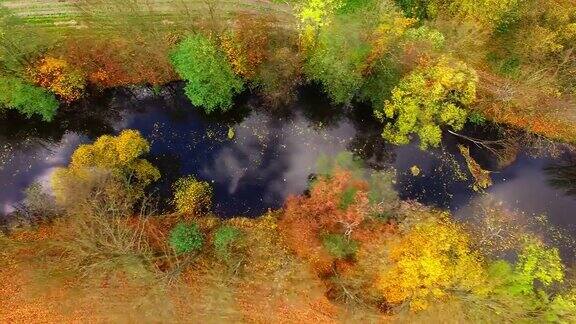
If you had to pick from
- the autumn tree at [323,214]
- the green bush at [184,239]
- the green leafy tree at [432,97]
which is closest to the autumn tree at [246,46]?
the autumn tree at [323,214]

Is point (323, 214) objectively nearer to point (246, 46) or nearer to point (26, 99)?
point (246, 46)

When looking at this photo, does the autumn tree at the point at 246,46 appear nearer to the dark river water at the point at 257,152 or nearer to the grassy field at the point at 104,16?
the grassy field at the point at 104,16

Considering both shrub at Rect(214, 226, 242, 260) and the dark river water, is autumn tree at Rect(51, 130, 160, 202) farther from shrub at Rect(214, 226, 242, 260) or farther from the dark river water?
shrub at Rect(214, 226, 242, 260)

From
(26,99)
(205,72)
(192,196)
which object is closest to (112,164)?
(192,196)

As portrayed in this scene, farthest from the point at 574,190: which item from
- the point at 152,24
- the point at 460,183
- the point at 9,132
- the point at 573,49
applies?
the point at 9,132

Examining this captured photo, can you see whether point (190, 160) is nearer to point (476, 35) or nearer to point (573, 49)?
point (476, 35)
